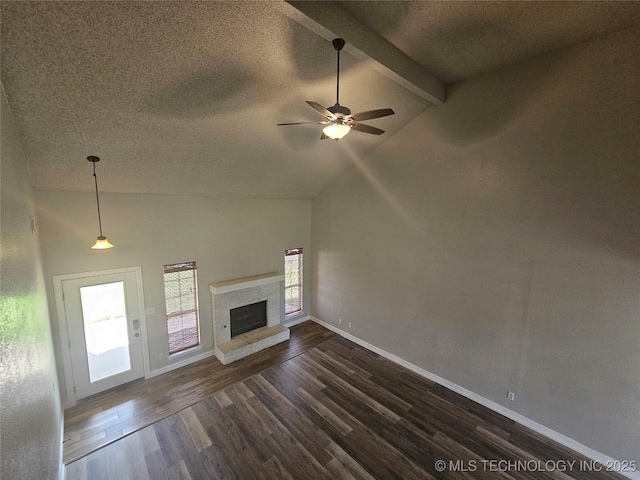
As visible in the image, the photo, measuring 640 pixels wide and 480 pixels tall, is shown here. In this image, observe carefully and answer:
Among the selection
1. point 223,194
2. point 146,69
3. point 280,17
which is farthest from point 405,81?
point 223,194

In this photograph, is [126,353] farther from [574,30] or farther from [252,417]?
[574,30]

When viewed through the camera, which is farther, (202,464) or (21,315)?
(202,464)

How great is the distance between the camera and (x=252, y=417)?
12.4 ft

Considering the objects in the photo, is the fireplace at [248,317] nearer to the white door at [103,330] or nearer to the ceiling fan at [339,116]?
the white door at [103,330]

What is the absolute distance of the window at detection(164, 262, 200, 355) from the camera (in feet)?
15.9

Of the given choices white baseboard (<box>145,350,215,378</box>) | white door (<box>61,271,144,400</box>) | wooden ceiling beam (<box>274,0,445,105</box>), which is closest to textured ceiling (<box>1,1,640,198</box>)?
wooden ceiling beam (<box>274,0,445,105</box>)

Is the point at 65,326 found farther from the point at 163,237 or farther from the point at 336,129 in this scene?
the point at 336,129

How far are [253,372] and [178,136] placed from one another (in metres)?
4.03

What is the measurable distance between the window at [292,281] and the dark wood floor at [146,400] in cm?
132

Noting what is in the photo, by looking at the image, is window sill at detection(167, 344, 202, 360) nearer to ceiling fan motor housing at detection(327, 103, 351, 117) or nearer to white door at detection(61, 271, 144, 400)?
white door at detection(61, 271, 144, 400)

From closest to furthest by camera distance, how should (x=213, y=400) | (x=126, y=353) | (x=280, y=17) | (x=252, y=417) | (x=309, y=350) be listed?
(x=280, y=17), (x=252, y=417), (x=213, y=400), (x=126, y=353), (x=309, y=350)

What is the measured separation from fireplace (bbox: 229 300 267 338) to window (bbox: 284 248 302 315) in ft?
2.21

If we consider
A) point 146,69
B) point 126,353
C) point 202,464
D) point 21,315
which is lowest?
point 202,464

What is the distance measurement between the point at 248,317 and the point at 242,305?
1.24 ft
